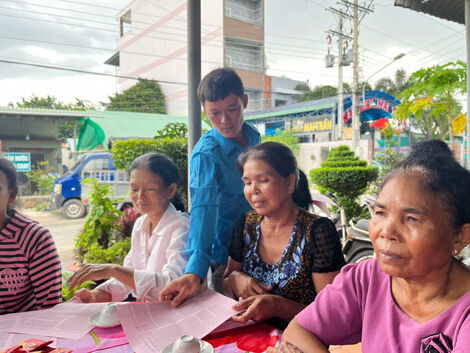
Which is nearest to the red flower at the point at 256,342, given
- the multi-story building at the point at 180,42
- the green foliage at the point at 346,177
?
the green foliage at the point at 346,177

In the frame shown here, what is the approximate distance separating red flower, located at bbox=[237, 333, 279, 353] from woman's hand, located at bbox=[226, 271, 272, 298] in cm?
19

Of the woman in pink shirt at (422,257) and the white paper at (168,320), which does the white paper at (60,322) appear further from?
the woman in pink shirt at (422,257)

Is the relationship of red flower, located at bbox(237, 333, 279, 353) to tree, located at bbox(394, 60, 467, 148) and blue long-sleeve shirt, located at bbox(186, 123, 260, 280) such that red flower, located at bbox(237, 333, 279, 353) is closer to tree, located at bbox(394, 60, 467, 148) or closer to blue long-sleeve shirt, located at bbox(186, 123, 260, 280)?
blue long-sleeve shirt, located at bbox(186, 123, 260, 280)

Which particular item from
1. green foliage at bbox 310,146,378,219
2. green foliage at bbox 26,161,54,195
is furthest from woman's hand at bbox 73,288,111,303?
green foliage at bbox 26,161,54,195

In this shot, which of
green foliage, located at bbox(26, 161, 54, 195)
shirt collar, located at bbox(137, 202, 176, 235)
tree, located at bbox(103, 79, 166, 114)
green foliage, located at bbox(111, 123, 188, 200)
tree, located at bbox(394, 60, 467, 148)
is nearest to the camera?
shirt collar, located at bbox(137, 202, 176, 235)

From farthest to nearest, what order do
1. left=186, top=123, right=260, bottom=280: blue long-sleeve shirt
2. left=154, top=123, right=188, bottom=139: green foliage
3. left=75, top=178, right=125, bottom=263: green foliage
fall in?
left=154, top=123, right=188, bottom=139: green foliage
left=75, top=178, right=125, bottom=263: green foliage
left=186, top=123, right=260, bottom=280: blue long-sleeve shirt

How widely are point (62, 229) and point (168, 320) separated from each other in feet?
19.1

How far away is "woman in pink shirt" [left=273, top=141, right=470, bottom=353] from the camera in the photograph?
0.71 m

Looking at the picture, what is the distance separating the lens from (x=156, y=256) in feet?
4.95

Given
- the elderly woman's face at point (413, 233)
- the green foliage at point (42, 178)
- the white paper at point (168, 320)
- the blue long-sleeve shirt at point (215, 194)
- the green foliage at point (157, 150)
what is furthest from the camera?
the green foliage at point (42, 178)

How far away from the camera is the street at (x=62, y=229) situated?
4851mm

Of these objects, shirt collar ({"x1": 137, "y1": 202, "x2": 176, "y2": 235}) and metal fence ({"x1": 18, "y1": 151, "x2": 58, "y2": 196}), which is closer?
shirt collar ({"x1": 137, "y1": 202, "x2": 176, "y2": 235})

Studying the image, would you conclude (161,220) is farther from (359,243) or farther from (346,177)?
(346,177)

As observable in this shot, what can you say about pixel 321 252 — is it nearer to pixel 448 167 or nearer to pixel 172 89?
pixel 448 167
